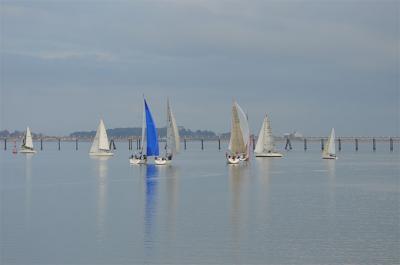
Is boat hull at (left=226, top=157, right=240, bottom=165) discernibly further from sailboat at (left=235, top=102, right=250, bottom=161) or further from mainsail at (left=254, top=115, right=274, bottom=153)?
mainsail at (left=254, top=115, right=274, bottom=153)

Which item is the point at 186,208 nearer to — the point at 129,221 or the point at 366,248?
the point at 129,221

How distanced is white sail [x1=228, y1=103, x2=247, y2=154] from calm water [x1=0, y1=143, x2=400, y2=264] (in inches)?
902

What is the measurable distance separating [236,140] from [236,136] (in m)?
1.22

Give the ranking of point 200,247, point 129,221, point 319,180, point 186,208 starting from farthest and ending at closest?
point 319,180 < point 186,208 < point 129,221 < point 200,247

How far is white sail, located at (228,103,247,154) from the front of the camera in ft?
278

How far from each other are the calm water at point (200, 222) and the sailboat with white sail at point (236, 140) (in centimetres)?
2285

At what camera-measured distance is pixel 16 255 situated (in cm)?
2825

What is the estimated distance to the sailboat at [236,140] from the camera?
84.8 m

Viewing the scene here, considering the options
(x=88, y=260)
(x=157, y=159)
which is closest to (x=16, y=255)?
(x=88, y=260)

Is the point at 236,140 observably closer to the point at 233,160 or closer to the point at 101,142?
the point at 233,160

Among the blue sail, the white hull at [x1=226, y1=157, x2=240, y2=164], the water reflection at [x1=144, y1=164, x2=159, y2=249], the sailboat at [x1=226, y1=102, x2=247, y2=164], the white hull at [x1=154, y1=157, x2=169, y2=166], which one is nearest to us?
the water reflection at [x1=144, y1=164, x2=159, y2=249]

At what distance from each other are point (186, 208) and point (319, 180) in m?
26.9

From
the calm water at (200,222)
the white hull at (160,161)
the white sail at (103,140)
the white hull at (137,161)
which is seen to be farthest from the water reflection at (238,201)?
the white sail at (103,140)

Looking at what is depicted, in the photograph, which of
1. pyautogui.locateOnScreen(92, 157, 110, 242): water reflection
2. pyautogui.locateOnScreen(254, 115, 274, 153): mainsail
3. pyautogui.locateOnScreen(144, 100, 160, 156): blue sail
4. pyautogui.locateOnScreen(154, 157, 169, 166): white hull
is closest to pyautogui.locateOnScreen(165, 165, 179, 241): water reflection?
pyautogui.locateOnScreen(92, 157, 110, 242): water reflection
